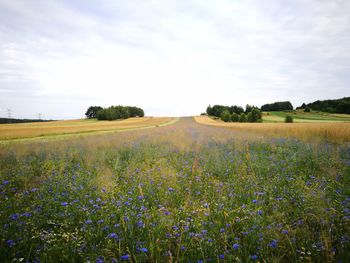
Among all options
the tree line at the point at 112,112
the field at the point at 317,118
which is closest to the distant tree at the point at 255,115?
the field at the point at 317,118

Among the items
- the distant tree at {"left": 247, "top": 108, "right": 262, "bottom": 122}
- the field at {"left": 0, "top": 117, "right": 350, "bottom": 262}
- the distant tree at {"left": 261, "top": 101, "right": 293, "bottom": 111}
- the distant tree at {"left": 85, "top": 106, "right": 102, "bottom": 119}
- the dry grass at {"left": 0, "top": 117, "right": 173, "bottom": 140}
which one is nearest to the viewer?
the field at {"left": 0, "top": 117, "right": 350, "bottom": 262}

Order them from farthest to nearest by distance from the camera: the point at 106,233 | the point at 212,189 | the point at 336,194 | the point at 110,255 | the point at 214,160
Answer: the point at 214,160 → the point at 212,189 → the point at 336,194 → the point at 106,233 → the point at 110,255

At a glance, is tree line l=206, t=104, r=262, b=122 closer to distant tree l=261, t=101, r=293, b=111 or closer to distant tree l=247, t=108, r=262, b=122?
distant tree l=247, t=108, r=262, b=122

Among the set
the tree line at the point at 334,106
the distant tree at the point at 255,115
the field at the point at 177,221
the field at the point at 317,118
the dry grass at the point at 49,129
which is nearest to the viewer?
the field at the point at 177,221

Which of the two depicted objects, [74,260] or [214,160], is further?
[214,160]

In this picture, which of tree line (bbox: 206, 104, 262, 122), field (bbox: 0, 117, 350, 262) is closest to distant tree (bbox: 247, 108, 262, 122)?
tree line (bbox: 206, 104, 262, 122)

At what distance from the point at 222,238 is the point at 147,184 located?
8.10 ft

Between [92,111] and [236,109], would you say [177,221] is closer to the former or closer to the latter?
[236,109]

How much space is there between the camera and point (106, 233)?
2957 millimetres

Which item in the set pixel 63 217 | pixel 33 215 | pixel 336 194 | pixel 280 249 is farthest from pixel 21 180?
pixel 336 194

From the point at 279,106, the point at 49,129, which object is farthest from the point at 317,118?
the point at 49,129

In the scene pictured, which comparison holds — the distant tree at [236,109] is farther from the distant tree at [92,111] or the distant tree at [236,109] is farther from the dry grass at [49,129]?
the distant tree at [92,111]

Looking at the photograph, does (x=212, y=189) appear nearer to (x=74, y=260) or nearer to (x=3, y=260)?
(x=74, y=260)

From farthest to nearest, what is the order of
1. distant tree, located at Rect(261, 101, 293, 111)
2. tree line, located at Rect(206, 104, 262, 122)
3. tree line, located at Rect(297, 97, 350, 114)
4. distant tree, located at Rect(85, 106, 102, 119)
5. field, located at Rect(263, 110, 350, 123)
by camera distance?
distant tree, located at Rect(85, 106, 102, 119) < distant tree, located at Rect(261, 101, 293, 111) < tree line, located at Rect(206, 104, 262, 122) < tree line, located at Rect(297, 97, 350, 114) < field, located at Rect(263, 110, 350, 123)
